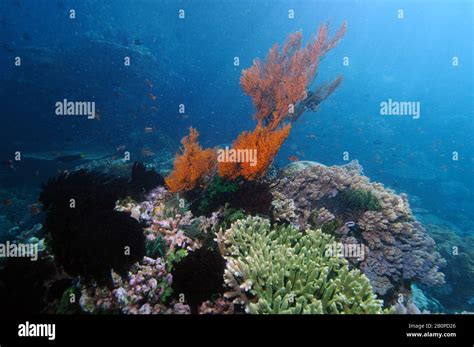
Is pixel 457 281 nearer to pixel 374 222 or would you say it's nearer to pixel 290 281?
pixel 374 222

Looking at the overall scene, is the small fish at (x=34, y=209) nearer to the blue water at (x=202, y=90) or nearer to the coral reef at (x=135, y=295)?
the blue water at (x=202, y=90)

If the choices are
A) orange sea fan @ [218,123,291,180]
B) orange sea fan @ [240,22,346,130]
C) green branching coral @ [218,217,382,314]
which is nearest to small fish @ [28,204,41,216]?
orange sea fan @ [218,123,291,180]

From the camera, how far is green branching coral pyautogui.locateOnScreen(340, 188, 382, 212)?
6.75 meters

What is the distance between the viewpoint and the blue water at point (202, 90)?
805 inches

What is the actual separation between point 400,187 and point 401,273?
105 ft

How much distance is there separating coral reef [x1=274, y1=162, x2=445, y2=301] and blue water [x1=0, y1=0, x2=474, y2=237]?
13.3 meters

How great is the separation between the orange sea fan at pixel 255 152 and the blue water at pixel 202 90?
13793mm

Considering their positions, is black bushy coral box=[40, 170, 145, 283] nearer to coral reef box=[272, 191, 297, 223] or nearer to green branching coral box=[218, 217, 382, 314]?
green branching coral box=[218, 217, 382, 314]

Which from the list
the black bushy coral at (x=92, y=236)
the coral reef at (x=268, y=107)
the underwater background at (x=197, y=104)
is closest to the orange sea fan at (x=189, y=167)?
the coral reef at (x=268, y=107)

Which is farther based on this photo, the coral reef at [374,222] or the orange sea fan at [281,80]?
the orange sea fan at [281,80]

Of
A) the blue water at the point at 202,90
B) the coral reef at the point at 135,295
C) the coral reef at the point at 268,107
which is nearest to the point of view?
the coral reef at the point at 135,295

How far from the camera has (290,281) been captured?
4.29 m

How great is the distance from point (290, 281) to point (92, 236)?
10.0ft

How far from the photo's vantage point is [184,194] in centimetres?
706
